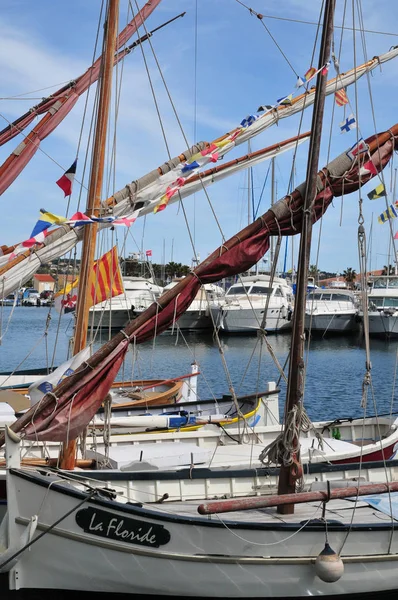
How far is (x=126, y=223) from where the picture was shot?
12.8m

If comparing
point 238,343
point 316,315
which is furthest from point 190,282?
point 316,315

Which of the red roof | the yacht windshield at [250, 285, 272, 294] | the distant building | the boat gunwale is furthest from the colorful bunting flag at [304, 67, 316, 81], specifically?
the red roof

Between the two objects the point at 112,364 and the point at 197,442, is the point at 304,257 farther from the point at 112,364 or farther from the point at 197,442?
the point at 197,442

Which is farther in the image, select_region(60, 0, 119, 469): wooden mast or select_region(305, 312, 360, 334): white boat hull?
select_region(305, 312, 360, 334): white boat hull

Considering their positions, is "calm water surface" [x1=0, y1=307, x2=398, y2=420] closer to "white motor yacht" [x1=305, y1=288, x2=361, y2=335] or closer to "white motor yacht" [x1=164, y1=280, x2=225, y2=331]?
"white motor yacht" [x1=305, y1=288, x2=361, y2=335]

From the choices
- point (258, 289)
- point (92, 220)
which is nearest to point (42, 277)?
point (258, 289)

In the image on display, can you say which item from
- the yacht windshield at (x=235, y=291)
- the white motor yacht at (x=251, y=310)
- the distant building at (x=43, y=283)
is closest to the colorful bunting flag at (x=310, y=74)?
the white motor yacht at (x=251, y=310)

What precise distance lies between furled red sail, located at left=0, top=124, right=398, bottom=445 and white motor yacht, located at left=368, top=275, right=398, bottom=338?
168 feet

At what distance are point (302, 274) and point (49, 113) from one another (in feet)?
35.7

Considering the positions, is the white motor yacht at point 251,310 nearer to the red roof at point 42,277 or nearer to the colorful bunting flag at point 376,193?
the colorful bunting flag at point 376,193

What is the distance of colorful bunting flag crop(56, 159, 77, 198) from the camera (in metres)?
15.2

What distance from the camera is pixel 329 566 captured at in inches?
401

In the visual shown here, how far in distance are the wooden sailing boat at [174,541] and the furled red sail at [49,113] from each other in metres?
8.40

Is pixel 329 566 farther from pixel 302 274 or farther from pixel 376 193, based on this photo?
pixel 376 193
